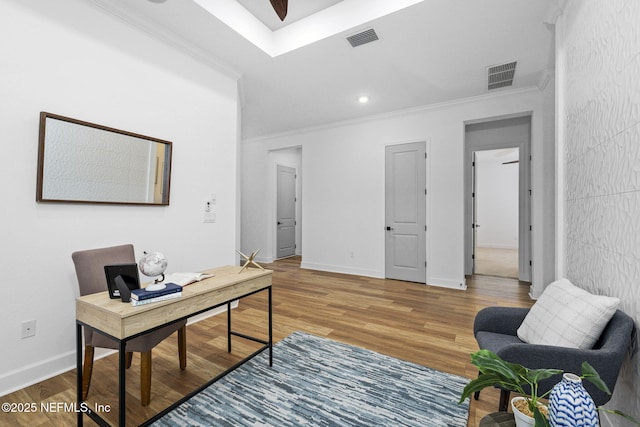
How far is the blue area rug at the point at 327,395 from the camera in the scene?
65.5 inches

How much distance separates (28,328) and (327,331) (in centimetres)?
232

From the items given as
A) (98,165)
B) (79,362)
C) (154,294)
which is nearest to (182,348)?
(79,362)

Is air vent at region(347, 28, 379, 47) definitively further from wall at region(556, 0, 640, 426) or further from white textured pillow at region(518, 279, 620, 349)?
white textured pillow at region(518, 279, 620, 349)

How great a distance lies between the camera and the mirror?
2.00m

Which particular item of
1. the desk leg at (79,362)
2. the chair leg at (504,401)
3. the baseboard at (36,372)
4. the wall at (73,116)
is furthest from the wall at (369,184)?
the desk leg at (79,362)

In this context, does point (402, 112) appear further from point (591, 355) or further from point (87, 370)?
point (87, 370)

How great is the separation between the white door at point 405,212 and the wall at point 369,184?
12 cm

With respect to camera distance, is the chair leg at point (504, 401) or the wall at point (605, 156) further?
the chair leg at point (504, 401)

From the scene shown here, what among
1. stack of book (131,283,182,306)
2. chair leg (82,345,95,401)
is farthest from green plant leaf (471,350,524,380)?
chair leg (82,345,95,401)

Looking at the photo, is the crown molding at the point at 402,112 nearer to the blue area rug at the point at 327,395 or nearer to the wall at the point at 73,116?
the wall at the point at 73,116

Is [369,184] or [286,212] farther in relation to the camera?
[286,212]

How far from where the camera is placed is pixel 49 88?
6.63 ft

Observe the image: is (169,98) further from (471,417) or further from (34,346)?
(471,417)

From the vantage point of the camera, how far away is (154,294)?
149 cm
